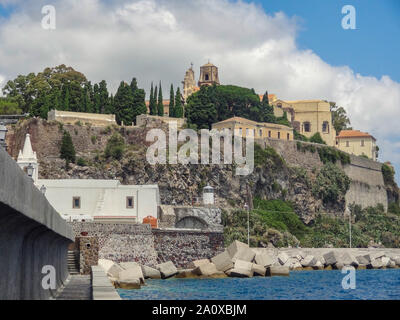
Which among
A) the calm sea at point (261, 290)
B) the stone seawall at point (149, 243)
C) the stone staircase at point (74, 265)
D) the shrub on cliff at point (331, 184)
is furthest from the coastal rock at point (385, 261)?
the stone staircase at point (74, 265)

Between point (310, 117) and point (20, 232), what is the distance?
10069 cm

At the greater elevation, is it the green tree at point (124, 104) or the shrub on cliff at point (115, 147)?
the green tree at point (124, 104)

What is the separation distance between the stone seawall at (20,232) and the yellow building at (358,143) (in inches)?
3857

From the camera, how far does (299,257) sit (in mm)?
59031

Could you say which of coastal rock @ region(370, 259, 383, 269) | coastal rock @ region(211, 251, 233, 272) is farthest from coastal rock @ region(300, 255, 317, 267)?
coastal rock @ region(211, 251, 233, 272)

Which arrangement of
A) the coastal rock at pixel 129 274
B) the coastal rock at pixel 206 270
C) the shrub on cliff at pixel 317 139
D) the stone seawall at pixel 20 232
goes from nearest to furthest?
the stone seawall at pixel 20 232 < the coastal rock at pixel 129 274 < the coastal rock at pixel 206 270 < the shrub on cliff at pixel 317 139

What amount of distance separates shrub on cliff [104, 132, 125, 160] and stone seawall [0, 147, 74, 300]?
178ft

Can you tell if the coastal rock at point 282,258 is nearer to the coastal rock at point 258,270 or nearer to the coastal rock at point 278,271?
the coastal rock at point 278,271

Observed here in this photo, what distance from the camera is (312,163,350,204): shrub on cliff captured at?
81812mm

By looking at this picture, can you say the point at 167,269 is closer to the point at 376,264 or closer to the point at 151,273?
the point at 151,273

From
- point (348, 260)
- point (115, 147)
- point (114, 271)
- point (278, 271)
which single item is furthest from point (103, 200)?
point (348, 260)

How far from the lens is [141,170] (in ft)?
219

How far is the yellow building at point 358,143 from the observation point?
108688mm
